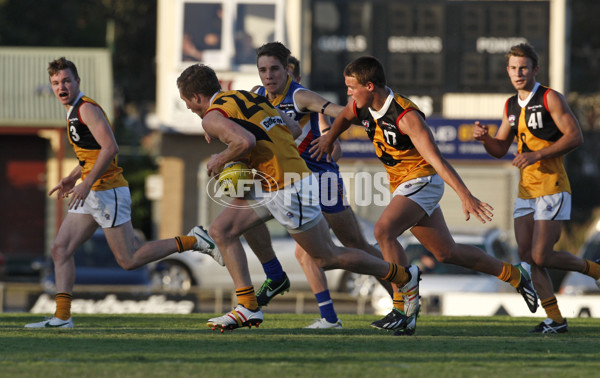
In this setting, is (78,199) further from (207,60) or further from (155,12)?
(155,12)

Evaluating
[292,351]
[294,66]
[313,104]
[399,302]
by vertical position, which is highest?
[294,66]

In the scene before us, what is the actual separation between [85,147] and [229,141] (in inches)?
74.6

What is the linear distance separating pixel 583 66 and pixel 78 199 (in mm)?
34742

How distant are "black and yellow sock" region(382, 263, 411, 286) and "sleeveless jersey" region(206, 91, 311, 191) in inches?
37.3

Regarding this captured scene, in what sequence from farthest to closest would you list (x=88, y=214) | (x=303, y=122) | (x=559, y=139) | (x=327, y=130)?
(x=327, y=130)
(x=303, y=122)
(x=88, y=214)
(x=559, y=139)

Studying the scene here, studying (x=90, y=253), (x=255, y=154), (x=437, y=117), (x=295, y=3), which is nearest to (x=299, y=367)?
(x=255, y=154)

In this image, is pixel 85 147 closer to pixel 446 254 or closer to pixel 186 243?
pixel 186 243

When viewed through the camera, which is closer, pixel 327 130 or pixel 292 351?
pixel 292 351

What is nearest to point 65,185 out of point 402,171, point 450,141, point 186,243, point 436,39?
point 186,243

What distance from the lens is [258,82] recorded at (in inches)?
1072

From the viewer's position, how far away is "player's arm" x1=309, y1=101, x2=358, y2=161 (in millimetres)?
8281

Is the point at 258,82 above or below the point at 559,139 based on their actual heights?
above

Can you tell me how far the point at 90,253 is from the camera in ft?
64.7

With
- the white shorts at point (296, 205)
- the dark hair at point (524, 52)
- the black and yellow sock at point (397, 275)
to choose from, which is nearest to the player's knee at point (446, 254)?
the black and yellow sock at point (397, 275)
